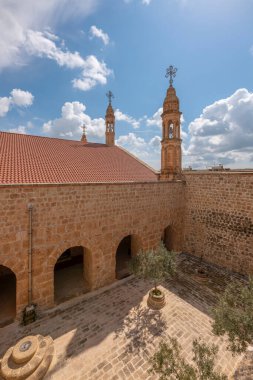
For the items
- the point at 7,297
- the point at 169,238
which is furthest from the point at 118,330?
the point at 169,238

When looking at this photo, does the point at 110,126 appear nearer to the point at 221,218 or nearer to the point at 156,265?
the point at 221,218

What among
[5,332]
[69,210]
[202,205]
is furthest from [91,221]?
[202,205]

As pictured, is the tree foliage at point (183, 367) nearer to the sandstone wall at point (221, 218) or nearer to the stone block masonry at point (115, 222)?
the stone block masonry at point (115, 222)

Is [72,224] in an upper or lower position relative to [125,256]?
upper

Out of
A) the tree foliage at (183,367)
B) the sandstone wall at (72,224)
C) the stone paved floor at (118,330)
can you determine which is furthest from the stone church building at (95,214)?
the tree foliage at (183,367)

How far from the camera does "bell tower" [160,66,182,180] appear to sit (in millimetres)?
A: 12672

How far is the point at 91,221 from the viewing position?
867cm

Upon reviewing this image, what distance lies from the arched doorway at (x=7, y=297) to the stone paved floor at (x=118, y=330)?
1.46ft

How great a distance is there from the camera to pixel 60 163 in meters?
10.6

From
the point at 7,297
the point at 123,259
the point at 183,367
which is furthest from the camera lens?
the point at 123,259

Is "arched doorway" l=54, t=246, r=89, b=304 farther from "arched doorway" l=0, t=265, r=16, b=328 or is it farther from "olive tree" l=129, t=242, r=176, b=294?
"olive tree" l=129, t=242, r=176, b=294

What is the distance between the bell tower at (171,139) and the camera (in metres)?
12.7

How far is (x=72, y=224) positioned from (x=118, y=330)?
4221mm

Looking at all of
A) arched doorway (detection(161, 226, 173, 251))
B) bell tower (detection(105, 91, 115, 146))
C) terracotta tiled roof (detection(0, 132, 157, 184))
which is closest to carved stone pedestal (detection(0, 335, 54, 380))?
terracotta tiled roof (detection(0, 132, 157, 184))
